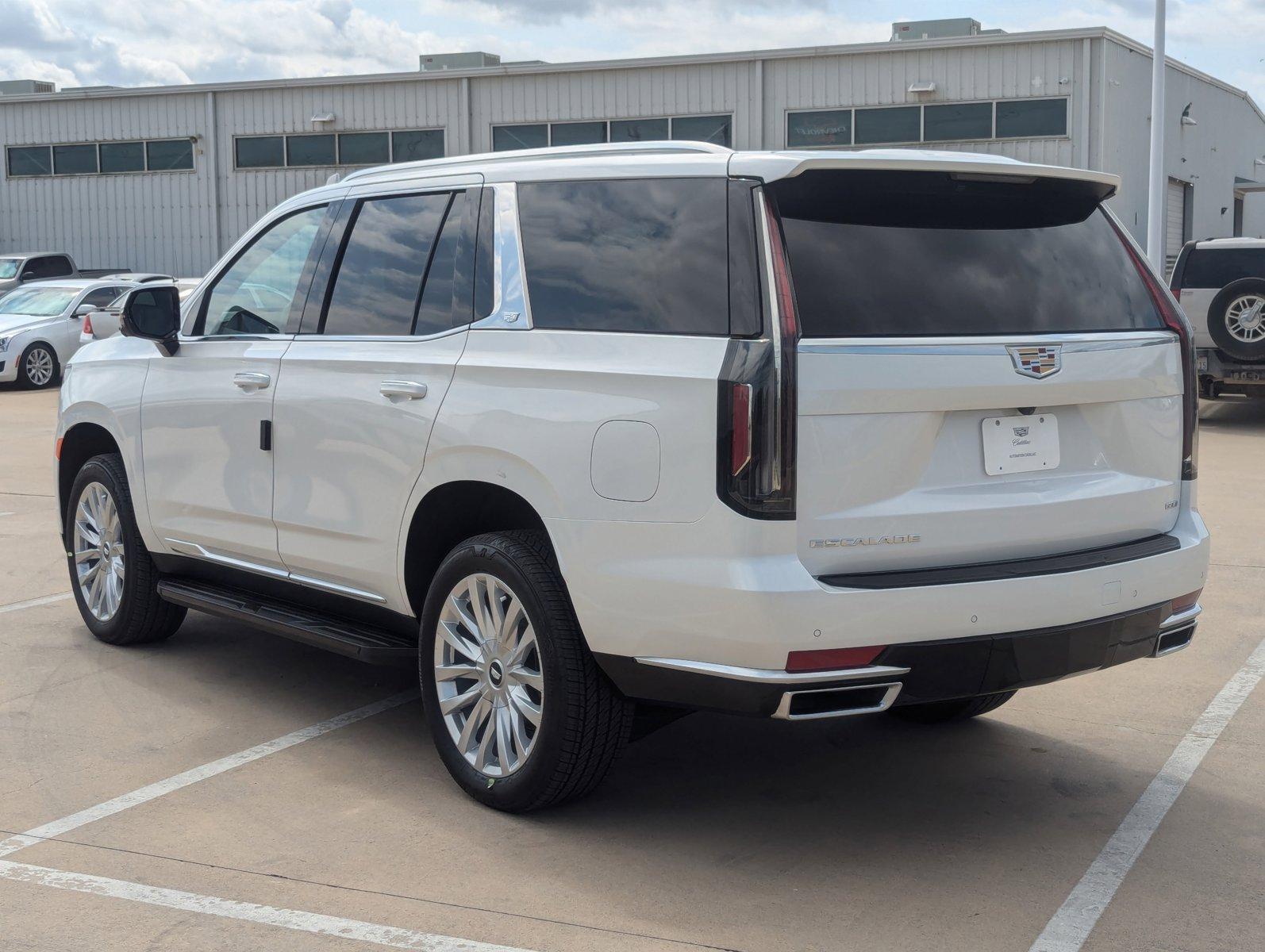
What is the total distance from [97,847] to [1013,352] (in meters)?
2.87

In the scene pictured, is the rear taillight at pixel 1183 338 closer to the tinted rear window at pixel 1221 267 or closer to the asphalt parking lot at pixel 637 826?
the asphalt parking lot at pixel 637 826

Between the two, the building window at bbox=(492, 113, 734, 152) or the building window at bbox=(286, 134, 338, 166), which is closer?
the building window at bbox=(492, 113, 734, 152)

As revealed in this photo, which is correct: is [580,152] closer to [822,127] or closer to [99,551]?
[99,551]

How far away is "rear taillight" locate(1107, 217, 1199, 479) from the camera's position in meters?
4.37

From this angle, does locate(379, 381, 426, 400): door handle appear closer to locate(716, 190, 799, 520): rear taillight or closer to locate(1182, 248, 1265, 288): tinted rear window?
locate(716, 190, 799, 520): rear taillight

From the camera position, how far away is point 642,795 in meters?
4.54

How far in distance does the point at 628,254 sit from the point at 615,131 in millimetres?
25856

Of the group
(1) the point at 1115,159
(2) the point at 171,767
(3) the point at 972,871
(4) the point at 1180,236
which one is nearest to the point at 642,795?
(3) the point at 972,871

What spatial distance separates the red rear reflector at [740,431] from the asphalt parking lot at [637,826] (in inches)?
44.8

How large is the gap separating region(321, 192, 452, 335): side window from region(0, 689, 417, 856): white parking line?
1430mm

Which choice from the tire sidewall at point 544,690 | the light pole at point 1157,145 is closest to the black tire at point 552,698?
the tire sidewall at point 544,690

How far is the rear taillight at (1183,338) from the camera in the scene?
Result: 4.37 metres

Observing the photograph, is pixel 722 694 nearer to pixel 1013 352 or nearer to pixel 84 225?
pixel 1013 352

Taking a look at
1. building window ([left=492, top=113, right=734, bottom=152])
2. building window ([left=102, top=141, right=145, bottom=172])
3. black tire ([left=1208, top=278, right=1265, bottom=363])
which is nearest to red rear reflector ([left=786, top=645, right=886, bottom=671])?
black tire ([left=1208, top=278, right=1265, bottom=363])
